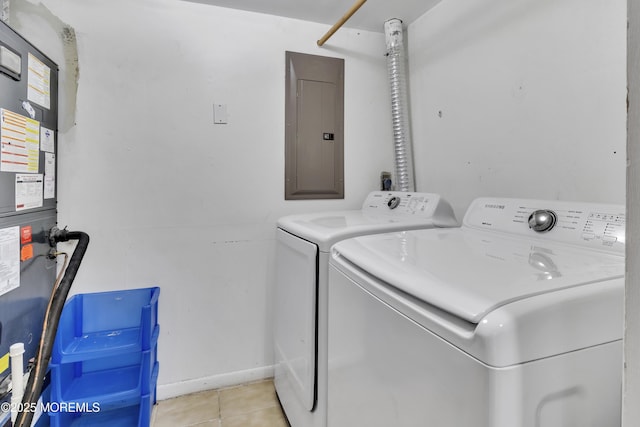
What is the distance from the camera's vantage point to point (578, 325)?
53 cm

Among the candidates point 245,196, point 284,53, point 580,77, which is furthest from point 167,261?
point 580,77

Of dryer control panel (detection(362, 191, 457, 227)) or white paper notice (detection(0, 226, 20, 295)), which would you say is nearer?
white paper notice (detection(0, 226, 20, 295))

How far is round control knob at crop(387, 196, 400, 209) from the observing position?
1738mm

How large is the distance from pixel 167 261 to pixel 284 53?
140 centimetres

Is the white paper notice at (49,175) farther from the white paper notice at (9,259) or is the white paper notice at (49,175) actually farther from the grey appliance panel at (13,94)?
the white paper notice at (9,259)

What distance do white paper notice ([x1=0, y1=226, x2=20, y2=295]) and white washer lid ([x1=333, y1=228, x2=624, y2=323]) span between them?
3.87 feet

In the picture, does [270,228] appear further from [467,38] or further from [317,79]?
[467,38]

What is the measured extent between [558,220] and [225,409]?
1.74 m

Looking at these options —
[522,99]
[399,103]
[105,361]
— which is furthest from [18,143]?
[522,99]

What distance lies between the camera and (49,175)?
4.84 ft

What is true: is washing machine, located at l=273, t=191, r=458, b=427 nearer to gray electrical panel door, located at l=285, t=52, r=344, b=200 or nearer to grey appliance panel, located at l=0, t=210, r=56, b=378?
gray electrical panel door, located at l=285, t=52, r=344, b=200

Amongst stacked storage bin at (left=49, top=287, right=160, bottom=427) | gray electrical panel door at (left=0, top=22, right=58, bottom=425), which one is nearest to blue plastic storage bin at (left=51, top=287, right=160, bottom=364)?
stacked storage bin at (left=49, top=287, right=160, bottom=427)

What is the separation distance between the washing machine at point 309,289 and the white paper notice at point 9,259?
1.04 meters

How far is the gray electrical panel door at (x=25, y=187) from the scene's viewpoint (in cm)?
114
